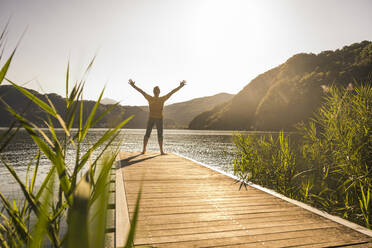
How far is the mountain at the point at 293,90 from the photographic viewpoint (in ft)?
174

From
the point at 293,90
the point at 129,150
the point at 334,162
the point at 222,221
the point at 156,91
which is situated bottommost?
the point at 129,150

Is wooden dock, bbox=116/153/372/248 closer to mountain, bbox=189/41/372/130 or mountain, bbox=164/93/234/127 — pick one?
mountain, bbox=189/41/372/130

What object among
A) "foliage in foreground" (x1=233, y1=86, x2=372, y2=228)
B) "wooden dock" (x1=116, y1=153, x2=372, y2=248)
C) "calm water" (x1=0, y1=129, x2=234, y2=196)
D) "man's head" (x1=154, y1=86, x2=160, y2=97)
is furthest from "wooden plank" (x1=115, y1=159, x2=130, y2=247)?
"man's head" (x1=154, y1=86, x2=160, y2=97)

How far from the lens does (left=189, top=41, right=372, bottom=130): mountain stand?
53.2 meters

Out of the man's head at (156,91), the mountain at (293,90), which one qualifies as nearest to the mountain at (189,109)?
the mountain at (293,90)

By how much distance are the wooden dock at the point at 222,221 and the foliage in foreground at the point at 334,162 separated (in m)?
0.78

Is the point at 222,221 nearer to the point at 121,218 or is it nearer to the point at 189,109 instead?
the point at 121,218

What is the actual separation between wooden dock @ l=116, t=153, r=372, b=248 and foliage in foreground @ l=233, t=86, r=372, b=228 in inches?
30.7

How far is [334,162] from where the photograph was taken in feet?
14.7

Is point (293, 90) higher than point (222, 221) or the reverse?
higher

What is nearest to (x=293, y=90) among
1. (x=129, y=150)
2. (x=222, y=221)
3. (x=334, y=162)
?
(x=129, y=150)

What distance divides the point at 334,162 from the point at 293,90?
73.5 m

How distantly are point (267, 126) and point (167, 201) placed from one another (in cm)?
7260

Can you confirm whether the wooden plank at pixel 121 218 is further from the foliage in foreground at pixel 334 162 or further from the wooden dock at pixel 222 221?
the foliage in foreground at pixel 334 162
